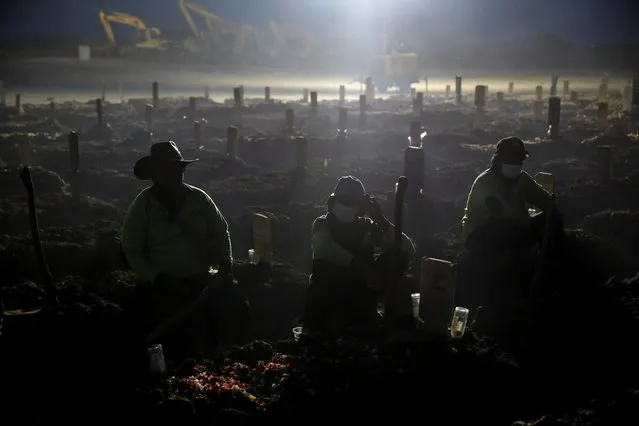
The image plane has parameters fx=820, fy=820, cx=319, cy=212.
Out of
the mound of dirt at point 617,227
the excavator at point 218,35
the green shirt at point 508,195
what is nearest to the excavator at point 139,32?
the excavator at point 218,35

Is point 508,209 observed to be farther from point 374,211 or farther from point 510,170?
point 374,211

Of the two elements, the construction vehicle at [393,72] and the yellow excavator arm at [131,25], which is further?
the yellow excavator arm at [131,25]

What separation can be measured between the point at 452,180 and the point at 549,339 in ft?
29.9

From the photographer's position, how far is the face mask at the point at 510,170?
689 centimetres

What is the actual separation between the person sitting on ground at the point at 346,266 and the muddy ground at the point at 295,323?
0.39 m

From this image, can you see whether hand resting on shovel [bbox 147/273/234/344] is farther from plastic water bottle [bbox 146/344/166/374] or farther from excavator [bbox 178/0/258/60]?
excavator [bbox 178/0/258/60]

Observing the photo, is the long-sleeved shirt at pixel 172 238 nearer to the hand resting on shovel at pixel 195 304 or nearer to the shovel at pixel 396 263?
the hand resting on shovel at pixel 195 304

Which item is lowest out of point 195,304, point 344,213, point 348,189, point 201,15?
point 195,304

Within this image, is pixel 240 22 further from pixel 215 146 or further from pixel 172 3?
pixel 215 146

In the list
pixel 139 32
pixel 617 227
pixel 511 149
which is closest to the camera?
pixel 511 149

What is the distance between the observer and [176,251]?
5.81m

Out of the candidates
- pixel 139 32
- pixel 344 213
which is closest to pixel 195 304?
pixel 344 213

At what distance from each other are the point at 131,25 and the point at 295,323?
169 ft

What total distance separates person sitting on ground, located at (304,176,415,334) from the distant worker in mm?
1234
